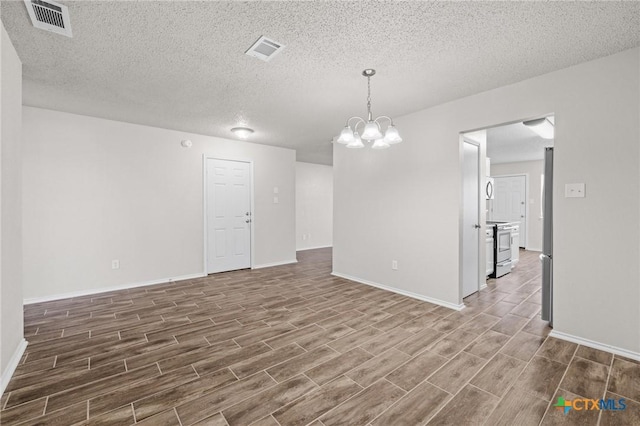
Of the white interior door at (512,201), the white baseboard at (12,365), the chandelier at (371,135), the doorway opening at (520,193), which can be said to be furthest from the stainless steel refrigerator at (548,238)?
the white interior door at (512,201)

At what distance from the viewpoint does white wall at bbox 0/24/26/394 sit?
1996 millimetres

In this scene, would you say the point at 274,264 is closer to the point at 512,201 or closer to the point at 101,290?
the point at 101,290

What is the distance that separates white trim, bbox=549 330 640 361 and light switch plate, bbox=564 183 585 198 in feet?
A: 4.22

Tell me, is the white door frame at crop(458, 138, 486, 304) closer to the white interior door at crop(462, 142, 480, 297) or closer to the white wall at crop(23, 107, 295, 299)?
the white interior door at crop(462, 142, 480, 297)

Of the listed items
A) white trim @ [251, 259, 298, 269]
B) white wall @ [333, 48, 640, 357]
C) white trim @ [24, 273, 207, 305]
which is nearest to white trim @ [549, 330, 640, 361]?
white wall @ [333, 48, 640, 357]

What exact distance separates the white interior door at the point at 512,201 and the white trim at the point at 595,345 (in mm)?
6554

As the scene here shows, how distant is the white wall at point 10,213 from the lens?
1996 mm

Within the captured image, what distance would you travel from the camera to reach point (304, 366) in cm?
221

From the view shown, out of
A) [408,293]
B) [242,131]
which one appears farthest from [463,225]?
[242,131]

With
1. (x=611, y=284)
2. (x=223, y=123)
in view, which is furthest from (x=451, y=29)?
(x=223, y=123)

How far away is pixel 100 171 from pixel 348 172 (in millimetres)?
3813

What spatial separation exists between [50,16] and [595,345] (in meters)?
4.97

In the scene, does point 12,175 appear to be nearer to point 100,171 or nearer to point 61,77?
point 61,77

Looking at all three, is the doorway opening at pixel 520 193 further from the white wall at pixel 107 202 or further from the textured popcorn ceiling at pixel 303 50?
the white wall at pixel 107 202
